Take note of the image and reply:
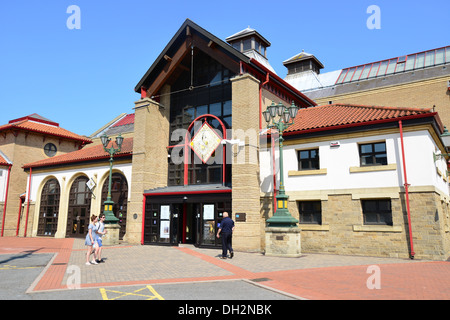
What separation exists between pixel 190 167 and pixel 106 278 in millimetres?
11064

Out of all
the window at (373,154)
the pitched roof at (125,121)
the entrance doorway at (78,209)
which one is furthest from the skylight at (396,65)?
the entrance doorway at (78,209)

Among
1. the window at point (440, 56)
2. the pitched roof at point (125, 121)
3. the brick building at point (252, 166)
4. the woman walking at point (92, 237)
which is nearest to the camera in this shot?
the woman walking at point (92, 237)

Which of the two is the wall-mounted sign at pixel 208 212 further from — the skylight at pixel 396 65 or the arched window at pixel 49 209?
the skylight at pixel 396 65

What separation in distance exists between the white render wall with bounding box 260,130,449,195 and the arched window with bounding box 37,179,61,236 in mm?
17326

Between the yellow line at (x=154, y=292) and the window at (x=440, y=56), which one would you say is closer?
the yellow line at (x=154, y=292)

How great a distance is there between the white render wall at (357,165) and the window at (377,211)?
0.72 meters

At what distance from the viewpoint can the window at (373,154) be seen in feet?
48.0

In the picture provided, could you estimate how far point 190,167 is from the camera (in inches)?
774

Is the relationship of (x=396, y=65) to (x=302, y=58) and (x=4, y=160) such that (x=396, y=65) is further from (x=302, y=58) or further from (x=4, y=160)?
(x=4, y=160)

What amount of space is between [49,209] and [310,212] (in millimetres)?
20413

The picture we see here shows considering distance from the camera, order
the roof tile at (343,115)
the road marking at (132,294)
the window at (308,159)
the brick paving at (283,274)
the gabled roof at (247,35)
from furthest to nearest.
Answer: the gabled roof at (247,35), the window at (308,159), the roof tile at (343,115), the brick paving at (283,274), the road marking at (132,294)

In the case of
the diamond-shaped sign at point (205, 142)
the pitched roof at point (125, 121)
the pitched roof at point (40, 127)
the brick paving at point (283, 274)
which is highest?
the pitched roof at point (125, 121)

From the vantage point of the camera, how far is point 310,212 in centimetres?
1588
